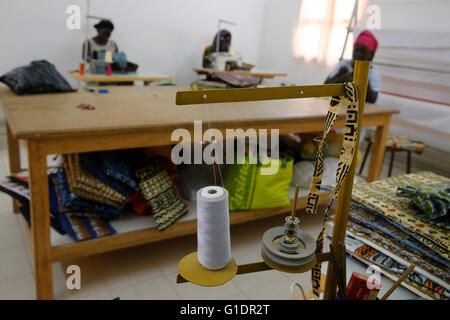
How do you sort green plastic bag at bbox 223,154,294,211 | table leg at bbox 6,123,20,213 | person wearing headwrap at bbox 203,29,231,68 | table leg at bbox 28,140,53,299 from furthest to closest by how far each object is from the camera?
1. person wearing headwrap at bbox 203,29,231,68
2. table leg at bbox 6,123,20,213
3. green plastic bag at bbox 223,154,294,211
4. table leg at bbox 28,140,53,299

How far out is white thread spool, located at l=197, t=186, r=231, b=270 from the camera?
65 cm

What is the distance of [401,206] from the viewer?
42.7 inches

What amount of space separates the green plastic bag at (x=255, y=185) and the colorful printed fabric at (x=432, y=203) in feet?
3.38

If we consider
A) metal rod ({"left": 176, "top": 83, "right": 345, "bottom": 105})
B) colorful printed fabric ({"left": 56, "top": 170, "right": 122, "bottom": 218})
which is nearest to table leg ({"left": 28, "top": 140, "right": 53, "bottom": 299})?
colorful printed fabric ({"left": 56, "top": 170, "right": 122, "bottom": 218})

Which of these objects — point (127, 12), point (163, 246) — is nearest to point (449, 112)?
point (163, 246)

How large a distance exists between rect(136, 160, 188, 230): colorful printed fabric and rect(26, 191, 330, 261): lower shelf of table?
45 mm

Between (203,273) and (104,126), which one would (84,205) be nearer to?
(104,126)

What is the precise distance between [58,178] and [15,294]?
0.60m

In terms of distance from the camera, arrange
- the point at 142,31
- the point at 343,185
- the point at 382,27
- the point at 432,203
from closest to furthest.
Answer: the point at 343,185
the point at 432,203
the point at 382,27
the point at 142,31

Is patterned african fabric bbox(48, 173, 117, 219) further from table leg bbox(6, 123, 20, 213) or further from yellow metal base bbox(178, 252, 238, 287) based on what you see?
yellow metal base bbox(178, 252, 238, 287)

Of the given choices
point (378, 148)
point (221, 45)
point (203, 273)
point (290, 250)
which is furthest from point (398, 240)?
point (221, 45)

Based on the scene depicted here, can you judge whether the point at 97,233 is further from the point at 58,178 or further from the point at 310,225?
the point at 310,225

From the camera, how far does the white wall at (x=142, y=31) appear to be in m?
4.48

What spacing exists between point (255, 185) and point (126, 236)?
2.40 feet
